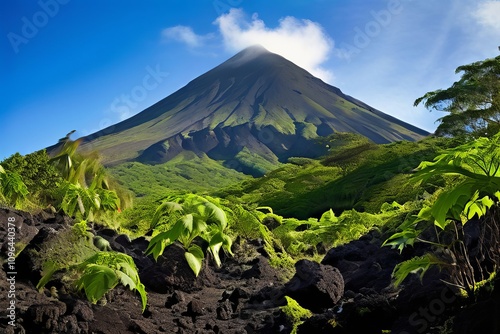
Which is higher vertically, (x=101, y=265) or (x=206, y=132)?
(x=206, y=132)

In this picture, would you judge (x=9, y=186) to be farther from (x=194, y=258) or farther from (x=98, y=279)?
(x=98, y=279)

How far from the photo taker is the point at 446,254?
9.64 feet

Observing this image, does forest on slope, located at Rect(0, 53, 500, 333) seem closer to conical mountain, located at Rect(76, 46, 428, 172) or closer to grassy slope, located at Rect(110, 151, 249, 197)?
grassy slope, located at Rect(110, 151, 249, 197)

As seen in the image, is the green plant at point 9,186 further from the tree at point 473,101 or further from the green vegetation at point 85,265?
the tree at point 473,101

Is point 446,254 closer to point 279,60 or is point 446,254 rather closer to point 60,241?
point 60,241

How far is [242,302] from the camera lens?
4383 millimetres

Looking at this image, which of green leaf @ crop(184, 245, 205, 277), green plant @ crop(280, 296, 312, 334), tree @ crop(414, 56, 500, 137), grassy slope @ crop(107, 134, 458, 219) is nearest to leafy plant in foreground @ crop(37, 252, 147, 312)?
green leaf @ crop(184, 245, 205, 277)

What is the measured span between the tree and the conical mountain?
7564cm

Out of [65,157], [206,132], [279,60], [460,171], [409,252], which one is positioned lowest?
[409,252]

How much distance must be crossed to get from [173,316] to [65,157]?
6.34m

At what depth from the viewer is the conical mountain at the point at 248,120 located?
112188 millimetres

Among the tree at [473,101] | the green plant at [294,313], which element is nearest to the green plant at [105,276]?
the green plant at [294,313]

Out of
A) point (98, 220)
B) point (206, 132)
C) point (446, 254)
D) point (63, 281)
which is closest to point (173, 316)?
point (63, 281)

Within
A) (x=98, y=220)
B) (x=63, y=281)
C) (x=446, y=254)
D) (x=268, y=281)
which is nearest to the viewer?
(x=446, y=254)
